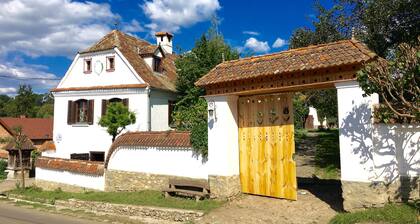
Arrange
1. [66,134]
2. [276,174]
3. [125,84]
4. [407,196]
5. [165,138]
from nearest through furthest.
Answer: [407,196]
[276,174]
[165,138]
[125,84]
[66,134]

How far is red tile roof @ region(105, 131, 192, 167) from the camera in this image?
12885 mm

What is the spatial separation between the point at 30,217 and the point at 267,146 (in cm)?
815

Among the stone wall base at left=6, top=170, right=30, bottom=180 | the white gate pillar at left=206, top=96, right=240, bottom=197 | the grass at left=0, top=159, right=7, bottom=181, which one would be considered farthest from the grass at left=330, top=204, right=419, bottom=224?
the grass at left=0, top=159, right=7, bottom=181

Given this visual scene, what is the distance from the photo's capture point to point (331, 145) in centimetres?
2425

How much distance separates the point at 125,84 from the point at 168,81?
3497 mm

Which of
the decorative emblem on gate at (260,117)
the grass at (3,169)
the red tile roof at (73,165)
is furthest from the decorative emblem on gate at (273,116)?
the grass at (3,169)

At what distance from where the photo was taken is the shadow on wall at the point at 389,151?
8.45 metres

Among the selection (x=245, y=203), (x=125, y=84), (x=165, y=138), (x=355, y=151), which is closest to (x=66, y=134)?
(x=125, y=84)

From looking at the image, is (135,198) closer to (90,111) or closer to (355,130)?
(355,130)

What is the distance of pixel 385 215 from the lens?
8008 millimetres

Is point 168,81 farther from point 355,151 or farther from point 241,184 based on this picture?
point 355,151

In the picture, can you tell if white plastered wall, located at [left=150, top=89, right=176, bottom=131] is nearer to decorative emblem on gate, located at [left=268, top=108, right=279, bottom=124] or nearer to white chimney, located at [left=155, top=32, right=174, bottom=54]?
white chimney, located at [left=155, top=32, right=174, bottom=54]

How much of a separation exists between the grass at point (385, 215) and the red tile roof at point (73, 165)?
1053 cm

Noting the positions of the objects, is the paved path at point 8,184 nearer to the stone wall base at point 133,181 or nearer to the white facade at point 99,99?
the white facade at point 99,99
